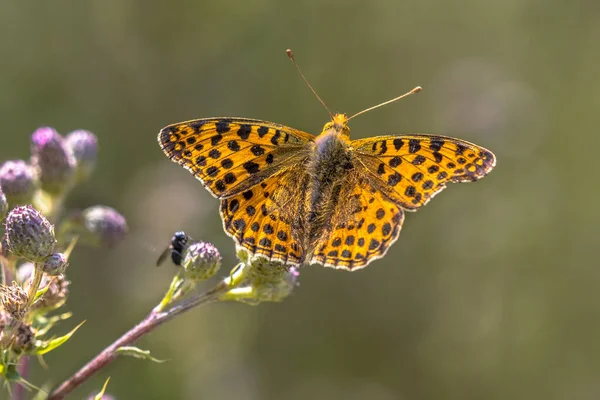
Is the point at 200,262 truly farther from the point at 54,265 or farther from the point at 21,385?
the point at 21,385

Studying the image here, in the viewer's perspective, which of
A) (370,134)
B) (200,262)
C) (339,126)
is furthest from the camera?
(370,134)

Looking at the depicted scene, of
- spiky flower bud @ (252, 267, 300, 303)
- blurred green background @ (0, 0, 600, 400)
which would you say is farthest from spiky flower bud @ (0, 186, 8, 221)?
blurred green background @ (0, 0, 600, 400)

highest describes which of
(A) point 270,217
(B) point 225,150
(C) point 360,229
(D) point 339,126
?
(D) point 339,126

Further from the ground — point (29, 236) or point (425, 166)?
point (425, 166)

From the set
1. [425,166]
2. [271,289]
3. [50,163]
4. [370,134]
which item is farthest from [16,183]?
[370,134]

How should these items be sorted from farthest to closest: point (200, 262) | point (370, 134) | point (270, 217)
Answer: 1. point (370, 134)
2. point (270, 217)
3. point (200, 262)

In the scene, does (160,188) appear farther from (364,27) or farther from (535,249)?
(535,249)

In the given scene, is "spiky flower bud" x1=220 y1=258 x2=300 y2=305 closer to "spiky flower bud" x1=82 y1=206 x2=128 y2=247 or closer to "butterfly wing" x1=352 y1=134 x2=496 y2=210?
"butterfly wing" x1=352 y1=134 x2=496 y2=210
